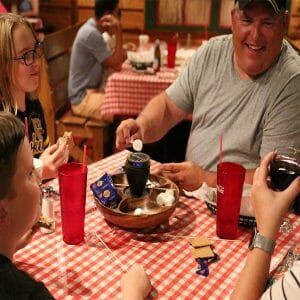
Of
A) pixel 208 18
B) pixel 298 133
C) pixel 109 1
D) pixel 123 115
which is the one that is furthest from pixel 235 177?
pixel 208 18

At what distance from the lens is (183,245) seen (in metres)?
1.39

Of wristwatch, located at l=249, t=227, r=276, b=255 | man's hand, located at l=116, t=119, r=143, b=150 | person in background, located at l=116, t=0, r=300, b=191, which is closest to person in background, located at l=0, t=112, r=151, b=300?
wristwatch, located at l=249, t=227, r=276, b=255

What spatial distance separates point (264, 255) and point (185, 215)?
442 millimetres

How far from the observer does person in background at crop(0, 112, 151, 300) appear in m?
0.90

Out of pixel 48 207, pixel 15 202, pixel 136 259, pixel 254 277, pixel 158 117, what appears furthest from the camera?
pixel 158 117

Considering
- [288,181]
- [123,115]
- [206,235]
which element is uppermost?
[288,181]

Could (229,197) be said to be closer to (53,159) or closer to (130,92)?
(53,159)

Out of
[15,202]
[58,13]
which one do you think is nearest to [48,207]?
[15,202]

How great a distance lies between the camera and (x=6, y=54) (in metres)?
1.88

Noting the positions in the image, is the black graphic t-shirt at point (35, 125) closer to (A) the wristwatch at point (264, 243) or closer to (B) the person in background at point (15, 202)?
(B) the person in background at point (15, 202)

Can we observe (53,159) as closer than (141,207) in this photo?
No

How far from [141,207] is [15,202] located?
25.1 inches

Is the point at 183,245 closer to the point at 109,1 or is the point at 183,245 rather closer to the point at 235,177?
the point at 235,177

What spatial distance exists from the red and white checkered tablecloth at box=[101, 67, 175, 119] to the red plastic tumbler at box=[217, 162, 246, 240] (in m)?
2.18
